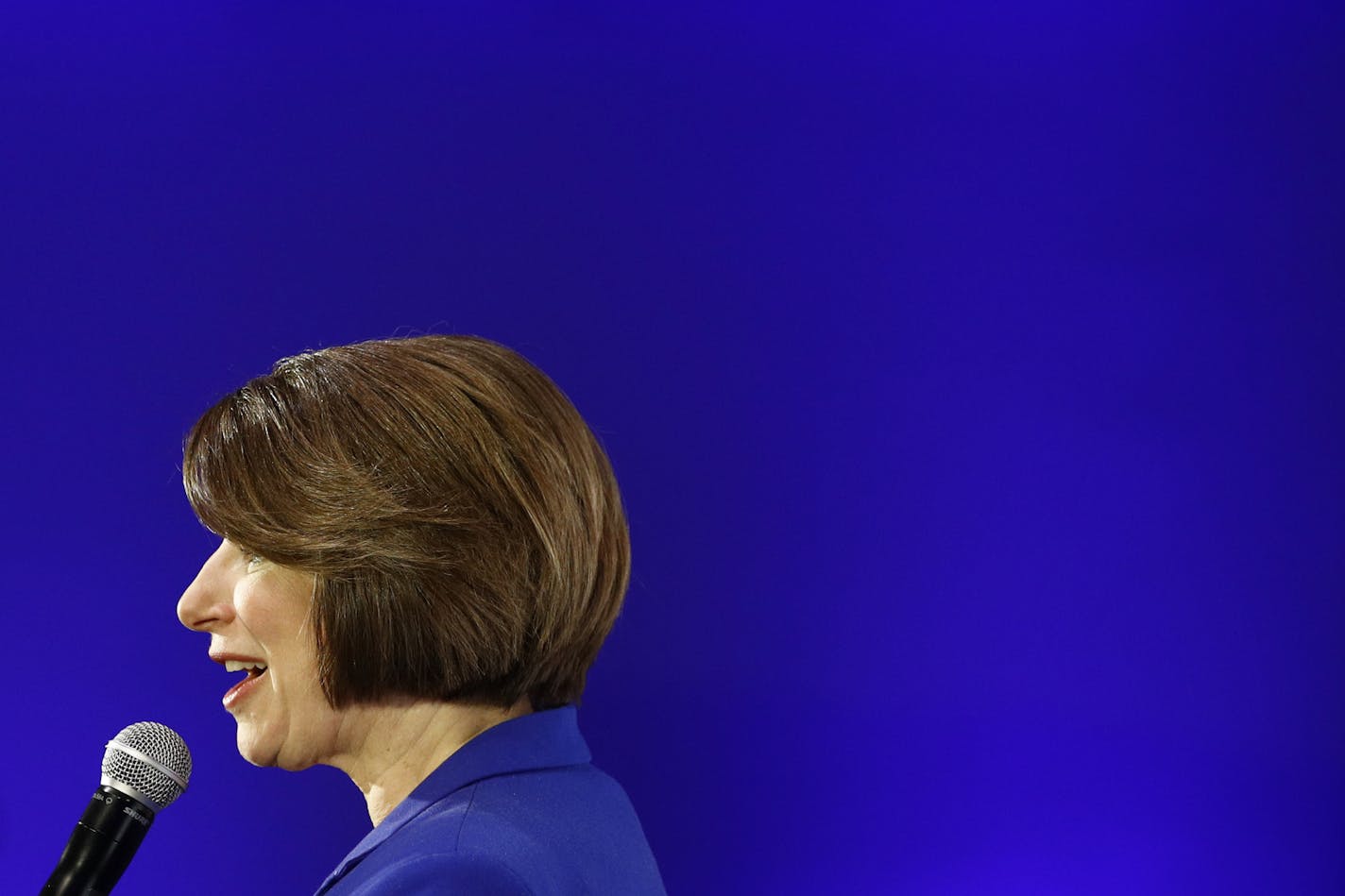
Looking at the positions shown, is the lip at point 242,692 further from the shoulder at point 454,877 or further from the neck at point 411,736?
the shoulder at point 454,877

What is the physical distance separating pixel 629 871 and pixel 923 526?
829 mm

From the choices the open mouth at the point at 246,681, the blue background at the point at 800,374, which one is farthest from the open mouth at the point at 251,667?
the blue background at the point at 800,374

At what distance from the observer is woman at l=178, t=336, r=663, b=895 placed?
0.98 meters

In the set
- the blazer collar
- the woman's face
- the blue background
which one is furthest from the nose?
the blue background

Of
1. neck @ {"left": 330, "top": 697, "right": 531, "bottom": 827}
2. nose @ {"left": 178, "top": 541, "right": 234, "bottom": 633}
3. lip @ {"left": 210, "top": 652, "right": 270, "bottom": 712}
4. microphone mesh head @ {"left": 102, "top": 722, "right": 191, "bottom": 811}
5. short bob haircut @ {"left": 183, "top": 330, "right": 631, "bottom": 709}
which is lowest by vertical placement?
microphone mesh head @ {"left": 102, "top": 722, "right": 191, "bottom": 811}

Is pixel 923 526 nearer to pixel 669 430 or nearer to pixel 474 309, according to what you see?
pixel 669 430

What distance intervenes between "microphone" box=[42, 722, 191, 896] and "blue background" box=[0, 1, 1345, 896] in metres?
0.68

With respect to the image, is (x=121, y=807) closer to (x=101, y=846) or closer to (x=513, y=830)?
(x=101, y=846)

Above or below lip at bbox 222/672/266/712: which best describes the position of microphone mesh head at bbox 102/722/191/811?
below

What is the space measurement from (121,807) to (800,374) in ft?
3.15

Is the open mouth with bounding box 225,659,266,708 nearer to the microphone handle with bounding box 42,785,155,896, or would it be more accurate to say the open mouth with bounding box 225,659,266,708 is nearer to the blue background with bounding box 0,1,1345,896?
the microphone handle with bounding box 42,785,155,896

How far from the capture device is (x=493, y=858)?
0.83 m

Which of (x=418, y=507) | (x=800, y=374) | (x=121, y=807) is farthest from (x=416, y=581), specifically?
(x=800, y=374)

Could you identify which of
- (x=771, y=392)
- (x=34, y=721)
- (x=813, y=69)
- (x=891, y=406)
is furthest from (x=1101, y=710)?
(x=34, y=721)
